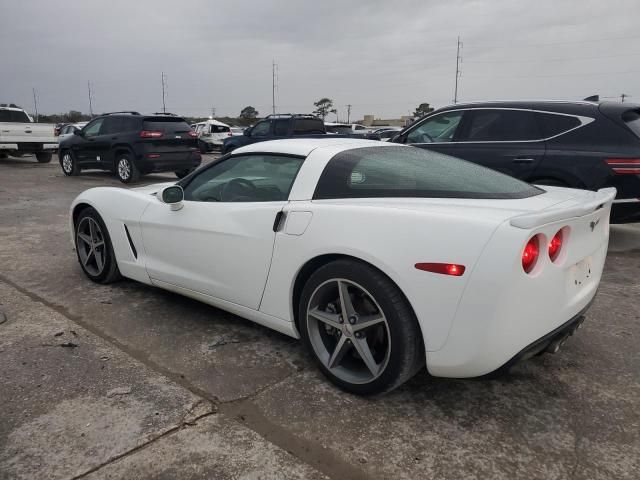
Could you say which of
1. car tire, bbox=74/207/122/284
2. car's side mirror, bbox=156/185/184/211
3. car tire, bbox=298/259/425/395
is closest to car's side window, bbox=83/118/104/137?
car tire, bbox=74/207/122/284

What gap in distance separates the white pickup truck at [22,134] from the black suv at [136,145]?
373 centimetres

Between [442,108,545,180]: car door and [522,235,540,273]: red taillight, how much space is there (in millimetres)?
3767

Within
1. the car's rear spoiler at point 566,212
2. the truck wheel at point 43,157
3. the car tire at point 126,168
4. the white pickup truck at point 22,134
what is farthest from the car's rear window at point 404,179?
the truck wheel at point 43,157

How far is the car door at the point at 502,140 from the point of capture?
566 cm

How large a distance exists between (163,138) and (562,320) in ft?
35.4

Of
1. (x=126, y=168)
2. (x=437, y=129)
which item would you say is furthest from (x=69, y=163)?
(x=437, y=129)

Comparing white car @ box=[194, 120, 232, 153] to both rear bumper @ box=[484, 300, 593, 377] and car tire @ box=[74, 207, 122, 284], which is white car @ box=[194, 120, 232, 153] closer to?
car tire @ box=[74, 207, 122, 284]

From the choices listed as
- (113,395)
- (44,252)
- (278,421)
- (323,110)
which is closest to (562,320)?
(278,421)

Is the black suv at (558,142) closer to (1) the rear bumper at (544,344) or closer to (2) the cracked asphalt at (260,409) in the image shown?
(2) the cracked asphalt at (260,409)

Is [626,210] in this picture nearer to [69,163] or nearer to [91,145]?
[91,145]

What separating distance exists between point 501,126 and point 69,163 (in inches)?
450

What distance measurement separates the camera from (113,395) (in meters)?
2.63

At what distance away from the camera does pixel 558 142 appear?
551 centimetres

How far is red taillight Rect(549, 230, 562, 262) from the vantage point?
2.31 meters
